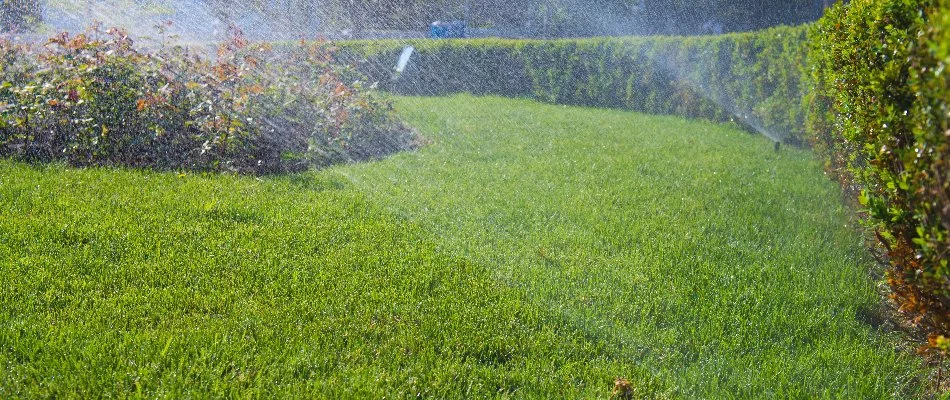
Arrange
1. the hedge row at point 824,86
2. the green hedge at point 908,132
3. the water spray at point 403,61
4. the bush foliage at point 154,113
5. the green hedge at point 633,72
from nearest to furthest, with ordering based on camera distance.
Result: the green hedge at point 908,132, the hedge row at point 824,86, the bush foliage at point 154,113, the green hedge at point 633,72, the water spray at point 403,61

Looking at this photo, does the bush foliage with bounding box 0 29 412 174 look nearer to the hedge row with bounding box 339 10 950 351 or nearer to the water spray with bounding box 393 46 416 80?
the hedge row with bounding box 339 10 950 351

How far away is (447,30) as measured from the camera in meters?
25.0

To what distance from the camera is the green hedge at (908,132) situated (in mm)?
1599

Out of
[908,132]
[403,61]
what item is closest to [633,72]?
[403,61]

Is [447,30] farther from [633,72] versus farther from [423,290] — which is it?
[423,290]

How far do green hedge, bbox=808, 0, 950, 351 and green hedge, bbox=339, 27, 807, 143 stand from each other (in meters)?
6.66

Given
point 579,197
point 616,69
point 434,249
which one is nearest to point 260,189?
point 434,249

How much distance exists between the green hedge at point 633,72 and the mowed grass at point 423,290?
5079 millimetres

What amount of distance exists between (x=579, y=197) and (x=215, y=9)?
19910 mm

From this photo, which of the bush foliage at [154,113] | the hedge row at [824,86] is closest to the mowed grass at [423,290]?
the bush foliage at [154,113]

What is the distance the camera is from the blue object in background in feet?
81.4

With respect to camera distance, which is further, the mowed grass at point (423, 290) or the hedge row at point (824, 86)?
the mowed grass at point (423, 290)

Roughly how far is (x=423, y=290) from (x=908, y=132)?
198cm

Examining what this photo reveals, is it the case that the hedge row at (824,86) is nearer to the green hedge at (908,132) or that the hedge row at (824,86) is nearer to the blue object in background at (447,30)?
the green hedge at (908,132)
